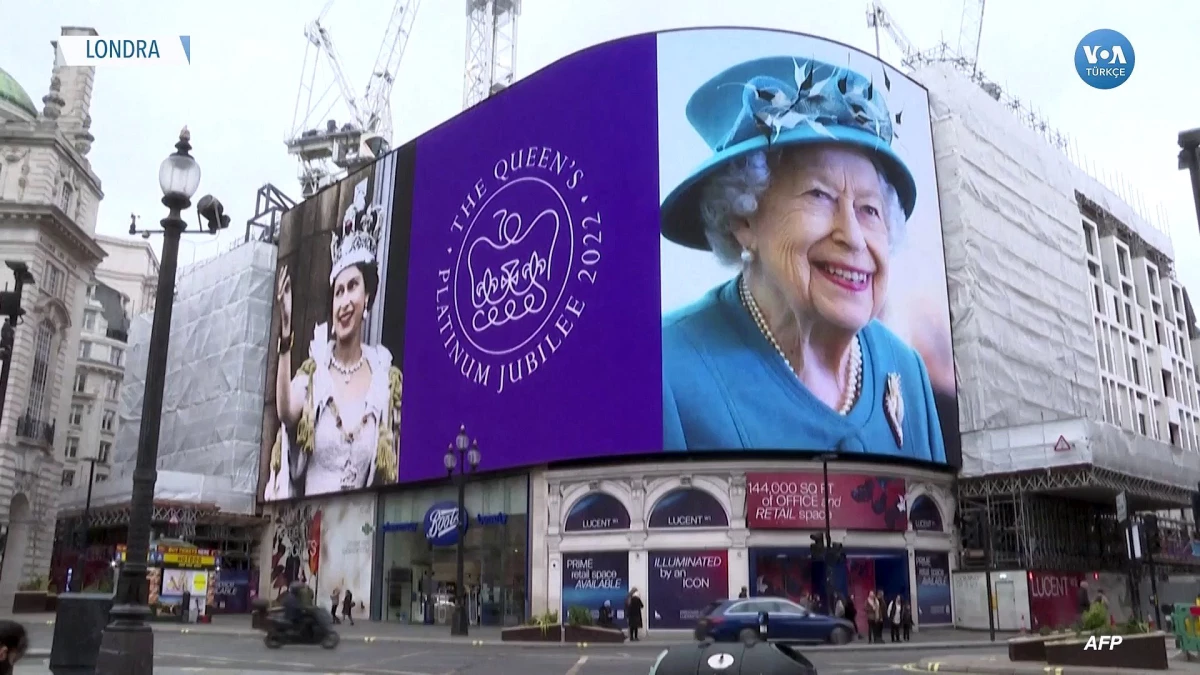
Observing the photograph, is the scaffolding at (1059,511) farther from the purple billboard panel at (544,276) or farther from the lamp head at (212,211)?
the lamp head at (212,211)

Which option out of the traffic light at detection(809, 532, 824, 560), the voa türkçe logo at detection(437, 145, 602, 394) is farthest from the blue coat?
the traffic light at detection(809, 532, 824, 560)

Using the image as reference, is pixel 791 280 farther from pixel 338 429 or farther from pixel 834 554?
pixel 338 429

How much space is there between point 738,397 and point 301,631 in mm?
18434

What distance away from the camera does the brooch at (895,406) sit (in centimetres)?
4072

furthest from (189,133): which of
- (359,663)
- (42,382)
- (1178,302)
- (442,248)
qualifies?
(1178,302)

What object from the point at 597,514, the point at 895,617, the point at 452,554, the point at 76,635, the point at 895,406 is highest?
the point at 895,406

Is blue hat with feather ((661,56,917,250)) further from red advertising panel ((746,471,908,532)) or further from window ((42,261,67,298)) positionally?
window ((42,261,67,298))

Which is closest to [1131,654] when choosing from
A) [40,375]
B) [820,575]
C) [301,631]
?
[301,631]

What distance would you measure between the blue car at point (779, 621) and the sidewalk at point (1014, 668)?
656cm

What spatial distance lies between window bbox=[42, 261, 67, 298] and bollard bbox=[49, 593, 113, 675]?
4696 cm

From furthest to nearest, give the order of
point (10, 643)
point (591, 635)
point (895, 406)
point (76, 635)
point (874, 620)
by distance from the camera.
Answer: point (895, 406)
point (874, 620)
point (591, 635)
point (76, 635)
point (10, 643)

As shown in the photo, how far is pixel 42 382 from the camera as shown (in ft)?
187

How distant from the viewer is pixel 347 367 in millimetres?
52625

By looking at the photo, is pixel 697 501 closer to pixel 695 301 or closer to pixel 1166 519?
pixel 695 301
